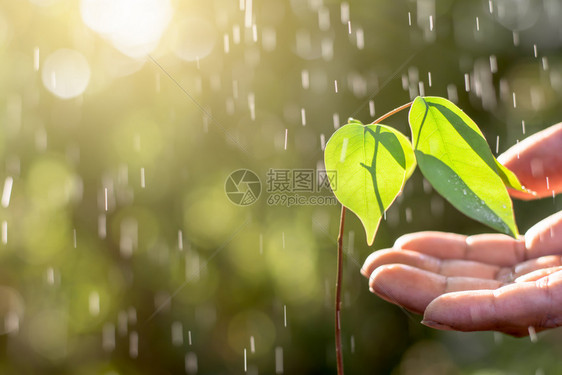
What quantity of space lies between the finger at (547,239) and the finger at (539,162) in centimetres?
6

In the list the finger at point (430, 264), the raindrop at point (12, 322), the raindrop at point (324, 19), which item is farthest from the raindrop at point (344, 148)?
the raindrop at point (12, 322)

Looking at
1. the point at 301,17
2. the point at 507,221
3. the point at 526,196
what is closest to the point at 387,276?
the point at 507,221

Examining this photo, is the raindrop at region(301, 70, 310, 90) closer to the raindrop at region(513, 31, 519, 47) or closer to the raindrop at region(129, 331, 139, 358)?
the raindrop at region(513, 31, 519, 47)

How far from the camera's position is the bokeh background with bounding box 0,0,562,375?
97.9 inches

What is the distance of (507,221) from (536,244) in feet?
1.74

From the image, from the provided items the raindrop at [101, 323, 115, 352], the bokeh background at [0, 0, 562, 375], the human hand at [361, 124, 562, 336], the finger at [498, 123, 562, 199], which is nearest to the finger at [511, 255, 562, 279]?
the human hand at [361, 124, 562, 336]

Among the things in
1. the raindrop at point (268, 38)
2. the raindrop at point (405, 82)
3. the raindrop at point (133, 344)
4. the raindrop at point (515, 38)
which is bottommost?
the raindrop at point (133, 344)

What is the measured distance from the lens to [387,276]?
70 cm

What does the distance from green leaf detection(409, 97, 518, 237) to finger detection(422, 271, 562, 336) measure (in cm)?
15

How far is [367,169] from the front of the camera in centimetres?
51

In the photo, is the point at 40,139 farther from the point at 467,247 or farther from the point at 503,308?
the point at 503,308

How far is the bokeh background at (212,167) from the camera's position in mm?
2486

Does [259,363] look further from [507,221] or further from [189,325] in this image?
[507,221]

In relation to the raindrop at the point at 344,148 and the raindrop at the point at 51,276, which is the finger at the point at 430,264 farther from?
the raindrop at the point at 51,276
